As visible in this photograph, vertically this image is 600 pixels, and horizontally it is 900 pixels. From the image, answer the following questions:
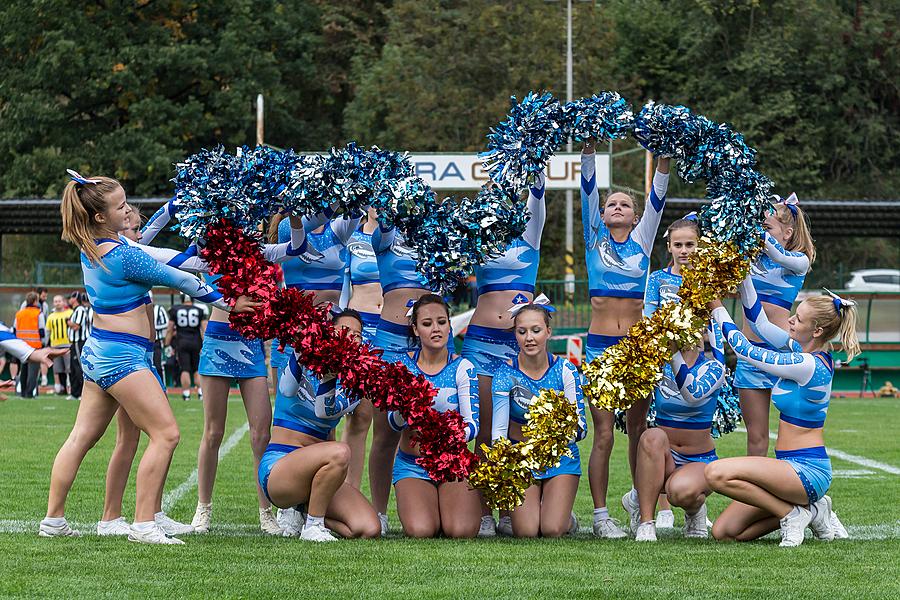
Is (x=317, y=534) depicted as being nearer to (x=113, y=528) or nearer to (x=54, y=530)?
(x=113, y=528)

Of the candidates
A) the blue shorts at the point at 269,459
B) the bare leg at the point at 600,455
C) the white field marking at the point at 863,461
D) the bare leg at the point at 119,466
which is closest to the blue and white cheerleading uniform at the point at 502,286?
the bare leg at the point at 600,455

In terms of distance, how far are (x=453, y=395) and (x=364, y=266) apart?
132cm

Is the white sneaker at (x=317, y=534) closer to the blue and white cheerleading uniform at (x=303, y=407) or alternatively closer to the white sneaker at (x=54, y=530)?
the blue and white cheerleading uniform at (x=303, y=407)

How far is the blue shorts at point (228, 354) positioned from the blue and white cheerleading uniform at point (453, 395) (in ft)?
2.96

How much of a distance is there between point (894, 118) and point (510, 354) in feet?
129

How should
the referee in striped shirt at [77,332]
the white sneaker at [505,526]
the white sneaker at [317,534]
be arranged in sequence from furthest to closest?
the referee in striped shirt at [77,332] → the white sneaker at [505,526] → the white sneaker at [317,534]

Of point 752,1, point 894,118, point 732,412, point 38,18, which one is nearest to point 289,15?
point 38,18

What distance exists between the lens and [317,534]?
7027 mm

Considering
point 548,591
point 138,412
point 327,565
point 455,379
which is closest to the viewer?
point 548,591

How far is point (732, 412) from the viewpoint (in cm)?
814

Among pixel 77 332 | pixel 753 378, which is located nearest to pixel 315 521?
pixel 753 378

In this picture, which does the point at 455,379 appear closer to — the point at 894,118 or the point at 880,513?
the point at 880,513

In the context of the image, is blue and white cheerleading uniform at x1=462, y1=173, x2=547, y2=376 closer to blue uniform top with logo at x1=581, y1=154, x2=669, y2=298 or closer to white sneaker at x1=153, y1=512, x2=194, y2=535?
blue uniform top with logo at x1=581, y1=154, x2=669, y2=298

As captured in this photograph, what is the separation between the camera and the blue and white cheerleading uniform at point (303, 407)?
23.5 ft
